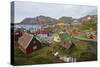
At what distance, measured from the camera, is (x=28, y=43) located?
172 cm

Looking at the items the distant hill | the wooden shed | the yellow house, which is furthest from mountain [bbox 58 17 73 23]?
the wooden shed

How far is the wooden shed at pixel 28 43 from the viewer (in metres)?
1.70

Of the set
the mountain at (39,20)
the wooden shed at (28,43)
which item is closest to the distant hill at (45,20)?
the mountain at (39,20)

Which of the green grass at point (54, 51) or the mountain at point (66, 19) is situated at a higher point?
the mountain at point (66, 19)

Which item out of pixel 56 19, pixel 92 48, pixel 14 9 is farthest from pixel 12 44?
pixel 92 48

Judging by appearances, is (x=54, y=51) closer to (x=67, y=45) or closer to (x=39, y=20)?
(x=67, y=45)

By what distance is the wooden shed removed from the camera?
1.70 metres

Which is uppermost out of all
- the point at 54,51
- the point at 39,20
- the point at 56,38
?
the point at 39,20

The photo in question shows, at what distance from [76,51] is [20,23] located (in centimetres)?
57

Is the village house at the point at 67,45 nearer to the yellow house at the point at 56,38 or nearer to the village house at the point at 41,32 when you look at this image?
the yellow house at the point at 56,38

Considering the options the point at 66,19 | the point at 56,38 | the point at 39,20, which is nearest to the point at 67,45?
the point at 56,38

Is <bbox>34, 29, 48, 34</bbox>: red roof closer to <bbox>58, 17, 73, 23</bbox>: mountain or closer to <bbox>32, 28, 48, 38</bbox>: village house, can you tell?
<bbox>32, 28, 48, 38</bbox>: village house
